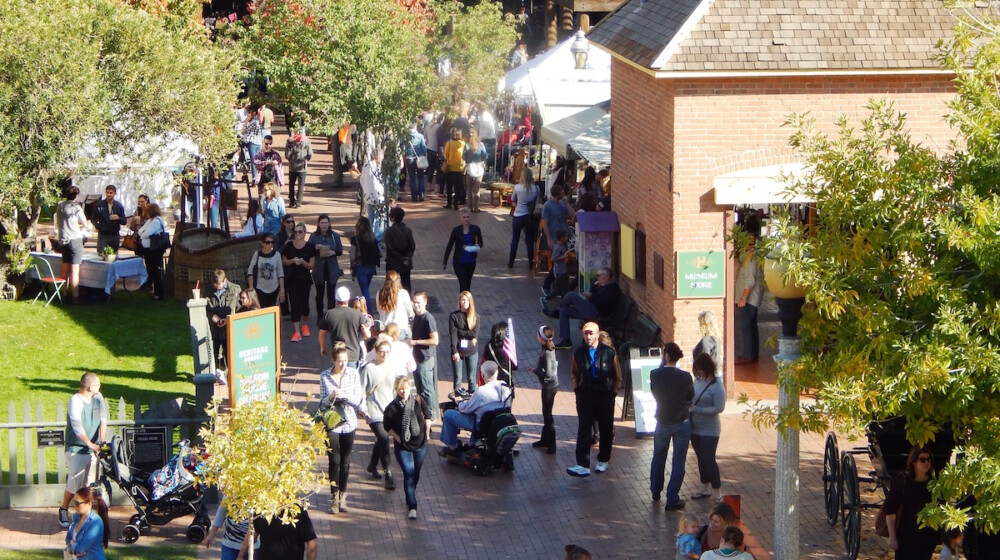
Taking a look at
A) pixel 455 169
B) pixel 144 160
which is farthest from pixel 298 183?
pixel 144 160

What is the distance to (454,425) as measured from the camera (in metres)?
13.5

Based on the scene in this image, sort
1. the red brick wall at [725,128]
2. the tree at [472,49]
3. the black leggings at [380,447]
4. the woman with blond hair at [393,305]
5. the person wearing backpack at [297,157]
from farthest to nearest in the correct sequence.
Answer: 1. the tree at [472,49]
2. the person wearing backpack at [297,157]
3. the woman with blond hair at [393,305]
4. the red brick wall at [725,128]
5. the black leggings at [380,447]

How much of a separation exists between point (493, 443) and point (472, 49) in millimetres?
19760

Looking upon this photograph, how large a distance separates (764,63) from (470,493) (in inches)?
230

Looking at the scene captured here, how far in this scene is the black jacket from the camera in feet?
39.1

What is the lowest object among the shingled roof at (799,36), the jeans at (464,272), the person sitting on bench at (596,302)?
the person sitting on bench at (596,302)

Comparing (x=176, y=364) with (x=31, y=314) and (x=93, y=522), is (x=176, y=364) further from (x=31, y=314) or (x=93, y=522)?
(x=93, y=522)

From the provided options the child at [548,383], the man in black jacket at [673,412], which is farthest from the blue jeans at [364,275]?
the man in black jacket at [673,412]

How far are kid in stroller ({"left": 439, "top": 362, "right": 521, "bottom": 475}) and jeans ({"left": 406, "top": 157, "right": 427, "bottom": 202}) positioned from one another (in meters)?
14.4

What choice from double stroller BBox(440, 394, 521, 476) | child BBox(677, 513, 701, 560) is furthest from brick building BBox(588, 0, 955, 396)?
child BBox(677, 513, 701, 560)

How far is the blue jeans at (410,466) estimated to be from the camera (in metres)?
12.0

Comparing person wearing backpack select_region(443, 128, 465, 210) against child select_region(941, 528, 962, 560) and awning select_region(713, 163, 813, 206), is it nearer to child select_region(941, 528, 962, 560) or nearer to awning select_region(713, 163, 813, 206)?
→ awning select_region(713, 163, 813, 206)

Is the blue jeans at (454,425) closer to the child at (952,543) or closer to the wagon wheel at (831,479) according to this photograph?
the wagon wheel at (831,479)

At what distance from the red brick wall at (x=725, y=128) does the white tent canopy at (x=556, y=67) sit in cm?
963
